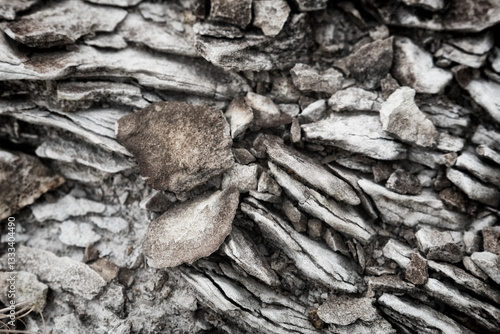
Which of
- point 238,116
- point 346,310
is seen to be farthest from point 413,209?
point 238,116

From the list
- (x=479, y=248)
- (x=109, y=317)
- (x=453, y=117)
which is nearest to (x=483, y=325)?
(x=479, y=248)

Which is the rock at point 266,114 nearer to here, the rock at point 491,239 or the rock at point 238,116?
the rock at point 238,116

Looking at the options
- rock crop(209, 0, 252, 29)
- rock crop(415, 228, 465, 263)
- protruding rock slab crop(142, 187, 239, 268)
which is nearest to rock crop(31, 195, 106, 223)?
protruding rock slab crop(142, 187, 239, 268)

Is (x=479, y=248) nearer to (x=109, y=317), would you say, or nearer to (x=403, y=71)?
(x=403, y=71)

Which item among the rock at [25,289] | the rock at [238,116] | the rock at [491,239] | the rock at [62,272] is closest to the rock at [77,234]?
the rock at [62,272]

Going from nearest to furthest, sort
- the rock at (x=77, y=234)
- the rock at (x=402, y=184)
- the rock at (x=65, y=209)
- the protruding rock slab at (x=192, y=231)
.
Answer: the protruding rock slab at (x=192, y=231)
the rock at (x=402, y=184)
the rock at (x=77, y=234)
the rock at (x=65, y=209)
